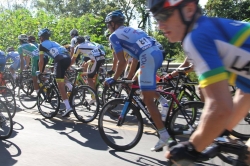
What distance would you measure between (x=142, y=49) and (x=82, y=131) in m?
Answer: 2.04

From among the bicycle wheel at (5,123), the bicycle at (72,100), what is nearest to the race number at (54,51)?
the bicycle at (72,100)

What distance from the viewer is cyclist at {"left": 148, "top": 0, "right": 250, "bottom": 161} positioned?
72.3 inches

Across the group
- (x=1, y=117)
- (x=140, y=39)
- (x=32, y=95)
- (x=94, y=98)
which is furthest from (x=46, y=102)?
(x=140, y=39)

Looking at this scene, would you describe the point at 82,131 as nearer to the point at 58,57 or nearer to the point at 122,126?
the point at 122,126

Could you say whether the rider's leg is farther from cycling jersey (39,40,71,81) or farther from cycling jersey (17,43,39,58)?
cycling jersey (17,43,39,58)

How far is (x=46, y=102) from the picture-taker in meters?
7.67

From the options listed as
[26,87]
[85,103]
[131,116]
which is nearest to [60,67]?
[85,103]

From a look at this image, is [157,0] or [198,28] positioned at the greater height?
[157,0]

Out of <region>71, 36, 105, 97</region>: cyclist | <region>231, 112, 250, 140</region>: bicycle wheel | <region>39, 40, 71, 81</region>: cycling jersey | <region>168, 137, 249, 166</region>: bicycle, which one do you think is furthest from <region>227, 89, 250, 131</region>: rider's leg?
<region>71, 36, 105, 97</region>: cyclist

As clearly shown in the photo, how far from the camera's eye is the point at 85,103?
24.0ft

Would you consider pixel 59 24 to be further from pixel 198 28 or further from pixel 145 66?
pixel 198 28

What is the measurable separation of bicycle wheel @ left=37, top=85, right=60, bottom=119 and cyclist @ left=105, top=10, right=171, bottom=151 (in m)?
2.42

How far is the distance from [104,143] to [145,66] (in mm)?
1448

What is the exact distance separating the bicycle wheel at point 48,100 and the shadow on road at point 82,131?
0.35m
